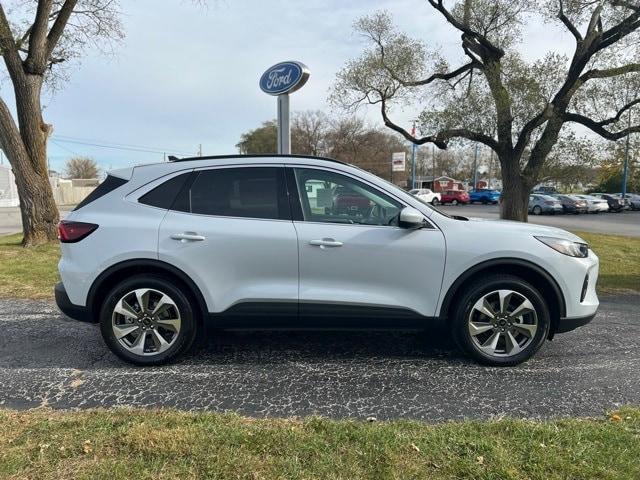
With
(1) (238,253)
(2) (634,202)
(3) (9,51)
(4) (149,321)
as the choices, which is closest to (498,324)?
(1) (238,253)

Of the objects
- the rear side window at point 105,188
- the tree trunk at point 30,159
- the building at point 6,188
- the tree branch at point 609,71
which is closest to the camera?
the rear side window at point 105,188

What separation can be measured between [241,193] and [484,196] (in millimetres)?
46286

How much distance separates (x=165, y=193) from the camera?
3.87m

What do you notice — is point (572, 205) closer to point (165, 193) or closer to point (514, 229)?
point (514, 229)

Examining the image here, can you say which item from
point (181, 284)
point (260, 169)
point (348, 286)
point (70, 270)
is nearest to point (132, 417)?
point (181, 284)

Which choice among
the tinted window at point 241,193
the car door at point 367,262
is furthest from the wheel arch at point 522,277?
the tinted window at point 241,193

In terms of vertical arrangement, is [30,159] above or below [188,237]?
above

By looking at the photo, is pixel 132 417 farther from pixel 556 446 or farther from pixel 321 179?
pixel 556 446

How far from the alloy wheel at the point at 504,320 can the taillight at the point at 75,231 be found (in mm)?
3210

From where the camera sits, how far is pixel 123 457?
8.02ft

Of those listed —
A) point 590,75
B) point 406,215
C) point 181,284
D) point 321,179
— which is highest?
point 590,75

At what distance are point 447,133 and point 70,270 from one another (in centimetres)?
1291

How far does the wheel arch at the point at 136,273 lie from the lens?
371cm

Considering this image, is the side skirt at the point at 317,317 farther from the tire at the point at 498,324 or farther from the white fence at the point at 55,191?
the white fence at the point at 55,191
